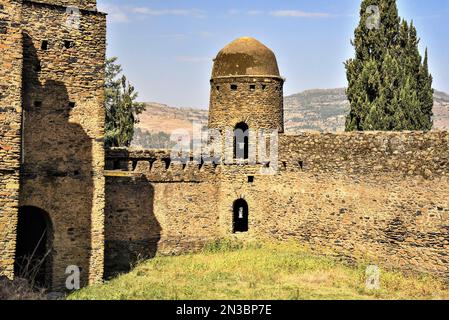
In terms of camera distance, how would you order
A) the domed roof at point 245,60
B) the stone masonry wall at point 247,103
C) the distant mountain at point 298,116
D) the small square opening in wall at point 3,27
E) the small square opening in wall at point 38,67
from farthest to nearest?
the distant mountain at point 298,116 → the domed roof at point 245,60 → the stone masonry wall at point 247,103 → the small square opening in wall at point 38,67 → the small square opening in wall at point 3,27

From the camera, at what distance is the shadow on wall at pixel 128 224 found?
2019 centimetres

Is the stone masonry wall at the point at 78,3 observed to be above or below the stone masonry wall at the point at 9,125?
above

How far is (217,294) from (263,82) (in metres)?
8.80

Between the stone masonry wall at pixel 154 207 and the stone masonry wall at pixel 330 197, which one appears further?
the stone masonry wall at pixel 154 207

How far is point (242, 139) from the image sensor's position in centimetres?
2339

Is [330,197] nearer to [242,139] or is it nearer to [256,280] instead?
[256,280]

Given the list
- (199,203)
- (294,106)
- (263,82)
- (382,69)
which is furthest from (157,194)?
(294,106)

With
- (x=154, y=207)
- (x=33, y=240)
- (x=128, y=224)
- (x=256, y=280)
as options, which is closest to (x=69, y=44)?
(x=33, y=240)

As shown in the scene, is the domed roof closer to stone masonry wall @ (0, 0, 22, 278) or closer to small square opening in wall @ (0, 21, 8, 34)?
stone masonry wall @ (0, 0, 22, 278)

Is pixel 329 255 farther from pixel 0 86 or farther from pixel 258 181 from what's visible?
pixel 0 86

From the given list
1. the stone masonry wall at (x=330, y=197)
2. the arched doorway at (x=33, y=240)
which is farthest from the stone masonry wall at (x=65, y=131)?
the stone masonry wall at (x=330, y=197)

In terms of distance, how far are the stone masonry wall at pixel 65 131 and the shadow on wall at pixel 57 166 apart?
0.03 meters

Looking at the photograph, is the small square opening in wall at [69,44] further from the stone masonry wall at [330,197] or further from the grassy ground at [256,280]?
the grassy ground at [256,280]

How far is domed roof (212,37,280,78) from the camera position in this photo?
2233cm
